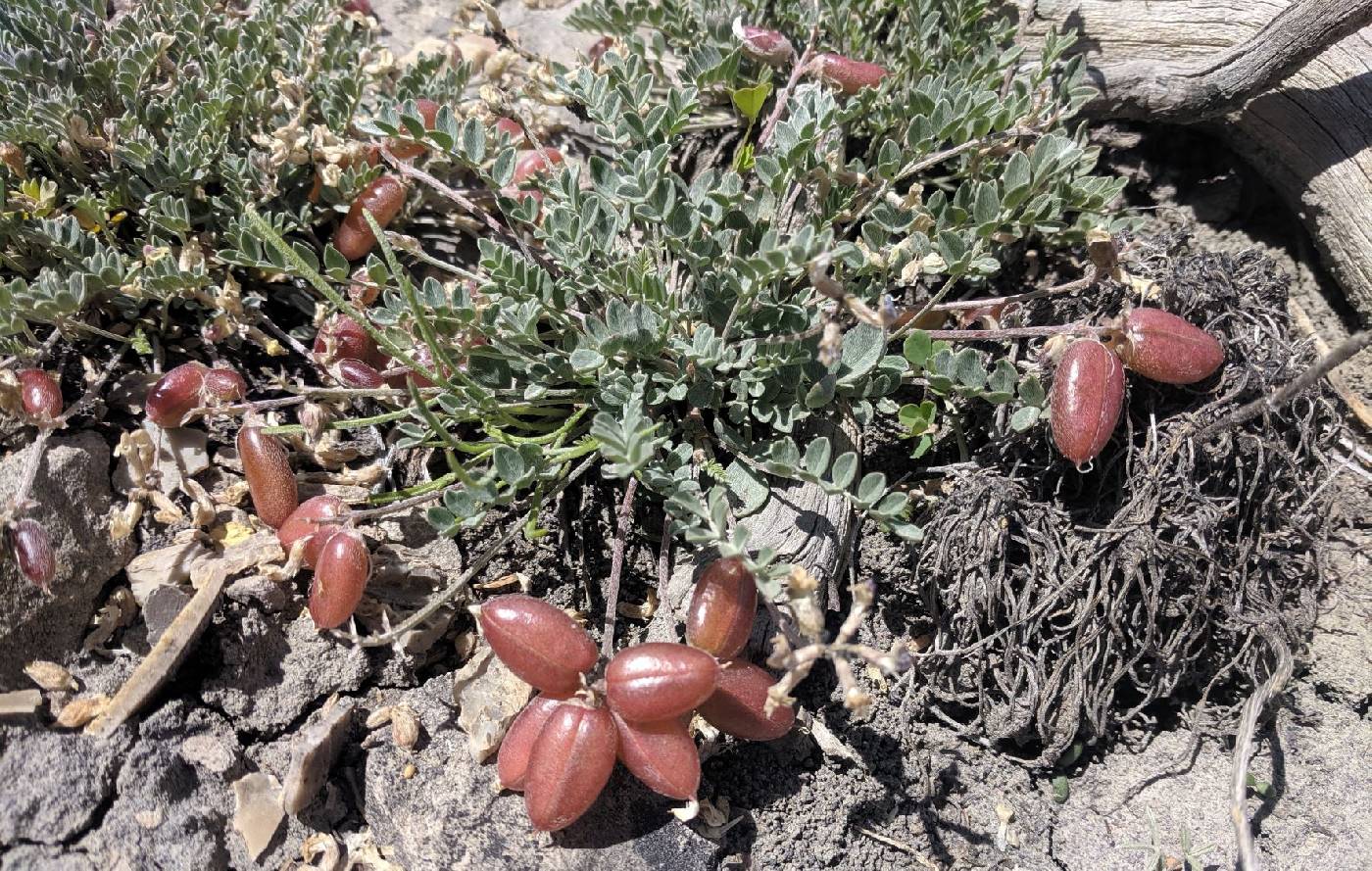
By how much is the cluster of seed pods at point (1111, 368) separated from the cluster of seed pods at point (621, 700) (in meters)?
0.84

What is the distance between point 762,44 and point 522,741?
80.4 inches

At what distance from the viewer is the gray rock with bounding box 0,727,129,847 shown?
6.78ft

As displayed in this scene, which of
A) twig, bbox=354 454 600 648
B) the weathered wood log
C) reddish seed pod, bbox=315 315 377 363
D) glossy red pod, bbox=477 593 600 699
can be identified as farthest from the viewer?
the weathered wood log

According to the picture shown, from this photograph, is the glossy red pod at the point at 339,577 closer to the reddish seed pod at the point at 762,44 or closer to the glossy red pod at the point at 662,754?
the glossy red pod at the point at 662,754

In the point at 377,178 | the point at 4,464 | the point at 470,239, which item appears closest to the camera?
the point at 4,464

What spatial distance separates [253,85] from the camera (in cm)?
295

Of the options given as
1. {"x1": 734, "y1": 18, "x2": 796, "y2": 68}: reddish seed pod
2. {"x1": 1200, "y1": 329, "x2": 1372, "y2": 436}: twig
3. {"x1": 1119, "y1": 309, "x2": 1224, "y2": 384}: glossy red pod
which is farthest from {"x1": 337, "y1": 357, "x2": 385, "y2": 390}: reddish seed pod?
{"x1": 1200, "y1": 329, "x2": 1372, "y2": 436}: twig

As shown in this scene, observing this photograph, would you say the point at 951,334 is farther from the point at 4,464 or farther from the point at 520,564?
the point at 4,464

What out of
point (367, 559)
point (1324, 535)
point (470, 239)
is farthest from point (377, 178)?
point (1324, 535)

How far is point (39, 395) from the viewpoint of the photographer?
2480 millimetres

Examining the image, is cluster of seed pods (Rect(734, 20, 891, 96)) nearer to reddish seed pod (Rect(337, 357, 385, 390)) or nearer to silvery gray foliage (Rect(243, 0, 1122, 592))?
silvery gray foliage (Rect(243, 0, 1122, 592))

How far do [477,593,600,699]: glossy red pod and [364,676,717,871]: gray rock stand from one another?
1.25 ft

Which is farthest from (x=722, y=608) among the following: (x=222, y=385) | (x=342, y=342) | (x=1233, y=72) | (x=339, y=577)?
(x=1233, y=72)

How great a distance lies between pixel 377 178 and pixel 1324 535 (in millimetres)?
2984
